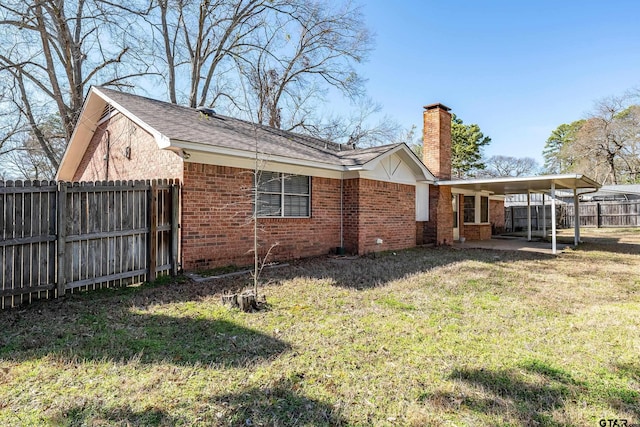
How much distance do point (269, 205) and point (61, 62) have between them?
15.3m

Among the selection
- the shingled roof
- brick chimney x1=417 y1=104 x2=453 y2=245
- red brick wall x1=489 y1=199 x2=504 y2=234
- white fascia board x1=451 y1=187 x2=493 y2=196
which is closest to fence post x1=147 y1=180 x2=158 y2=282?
the shingled roof

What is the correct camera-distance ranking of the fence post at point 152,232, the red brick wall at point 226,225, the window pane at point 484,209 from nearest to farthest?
the fence post at point 152,232 → the red brick wall at point 226,225 → the window pane at point 484,209

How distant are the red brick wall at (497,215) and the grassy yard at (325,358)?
15.8 m

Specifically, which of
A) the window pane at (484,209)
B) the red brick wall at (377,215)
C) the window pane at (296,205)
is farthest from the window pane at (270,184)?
the window pane at (484,209)

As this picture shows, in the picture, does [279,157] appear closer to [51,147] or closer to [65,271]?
[65,271]

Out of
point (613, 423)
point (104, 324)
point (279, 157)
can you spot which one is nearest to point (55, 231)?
point (104, 324)

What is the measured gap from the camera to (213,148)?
694 centimetres

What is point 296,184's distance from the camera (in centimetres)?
935

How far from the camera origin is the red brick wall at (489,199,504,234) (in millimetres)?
20906

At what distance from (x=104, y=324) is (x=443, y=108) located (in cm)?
1332

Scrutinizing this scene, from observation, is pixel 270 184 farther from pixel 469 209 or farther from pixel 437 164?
pixel 469 209

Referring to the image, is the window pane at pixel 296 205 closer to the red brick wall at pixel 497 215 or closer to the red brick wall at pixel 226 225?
the red brick wall at pixel 226 225

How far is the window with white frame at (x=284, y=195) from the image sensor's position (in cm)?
854

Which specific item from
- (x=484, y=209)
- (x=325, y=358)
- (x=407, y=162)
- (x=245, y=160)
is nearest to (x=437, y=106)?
(x=407, y=162)
